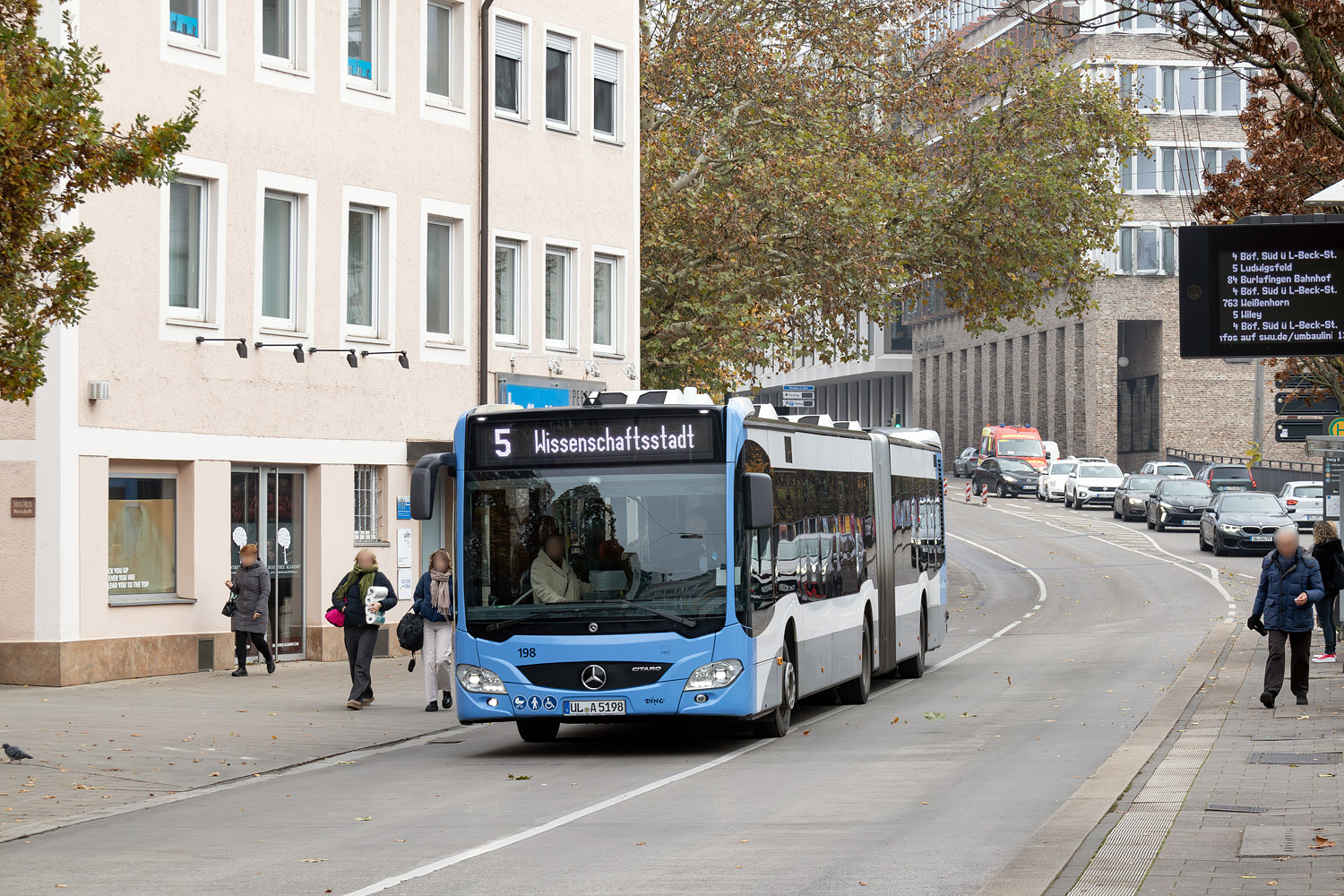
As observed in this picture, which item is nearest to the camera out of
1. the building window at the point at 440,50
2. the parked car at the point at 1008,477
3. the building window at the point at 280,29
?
A: the building window at the point at 280,29

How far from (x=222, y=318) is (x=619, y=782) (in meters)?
13.1

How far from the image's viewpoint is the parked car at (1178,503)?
5591 centimetres

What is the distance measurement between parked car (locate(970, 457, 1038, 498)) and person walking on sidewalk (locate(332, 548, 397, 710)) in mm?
54681

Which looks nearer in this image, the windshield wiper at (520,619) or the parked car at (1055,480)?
the windshield wiper at (520,619)

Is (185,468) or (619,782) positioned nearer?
(619,782)

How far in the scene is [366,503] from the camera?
92.7 ft

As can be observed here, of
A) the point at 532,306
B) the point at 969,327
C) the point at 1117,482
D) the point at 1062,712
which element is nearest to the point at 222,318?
the point at 532,306

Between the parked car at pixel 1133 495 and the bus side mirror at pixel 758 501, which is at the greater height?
the bus side mirror at pixel 758 501

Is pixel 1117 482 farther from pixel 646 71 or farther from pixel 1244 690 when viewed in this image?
pixel 1244 690

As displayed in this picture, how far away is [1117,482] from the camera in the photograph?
66.1 m

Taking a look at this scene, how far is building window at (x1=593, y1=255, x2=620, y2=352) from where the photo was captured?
34031 millimetres

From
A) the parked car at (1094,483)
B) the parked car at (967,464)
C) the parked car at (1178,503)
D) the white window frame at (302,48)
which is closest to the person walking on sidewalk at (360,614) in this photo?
the white window frame at (302,48)

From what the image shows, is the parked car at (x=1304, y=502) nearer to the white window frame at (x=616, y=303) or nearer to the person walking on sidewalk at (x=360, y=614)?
the white window frame at (x=616, y=303)

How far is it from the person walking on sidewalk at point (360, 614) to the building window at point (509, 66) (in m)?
12.4
